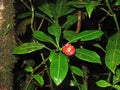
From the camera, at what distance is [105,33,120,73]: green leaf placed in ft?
3.34

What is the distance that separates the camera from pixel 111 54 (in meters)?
1.06

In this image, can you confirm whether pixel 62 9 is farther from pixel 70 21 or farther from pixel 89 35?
pixel 89 35

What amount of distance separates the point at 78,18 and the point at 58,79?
1.57ft

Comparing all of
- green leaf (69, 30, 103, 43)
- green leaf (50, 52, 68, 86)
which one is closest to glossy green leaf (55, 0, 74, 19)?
green leaf (69, 30, 103, 43)

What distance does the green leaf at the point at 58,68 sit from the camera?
2.84ft

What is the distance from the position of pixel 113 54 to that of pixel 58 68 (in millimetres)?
264

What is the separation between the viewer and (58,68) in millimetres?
889

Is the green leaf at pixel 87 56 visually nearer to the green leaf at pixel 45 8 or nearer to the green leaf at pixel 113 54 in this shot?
the green leaf at pixel 113 54

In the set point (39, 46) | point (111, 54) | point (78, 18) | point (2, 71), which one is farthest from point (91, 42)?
point (2, 71)

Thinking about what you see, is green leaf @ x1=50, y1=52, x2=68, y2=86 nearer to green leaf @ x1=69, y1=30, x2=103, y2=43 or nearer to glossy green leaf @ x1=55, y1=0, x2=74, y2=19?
green leaf @ x1=69, y1=30, x2=103, y2=43

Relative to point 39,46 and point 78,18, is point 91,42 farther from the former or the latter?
point 39,46

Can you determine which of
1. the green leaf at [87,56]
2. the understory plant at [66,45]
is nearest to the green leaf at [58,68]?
the understory plant at [66,45]

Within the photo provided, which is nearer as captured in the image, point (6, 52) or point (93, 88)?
point (6, 52)

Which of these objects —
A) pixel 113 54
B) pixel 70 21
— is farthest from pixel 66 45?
pixel 70 21
